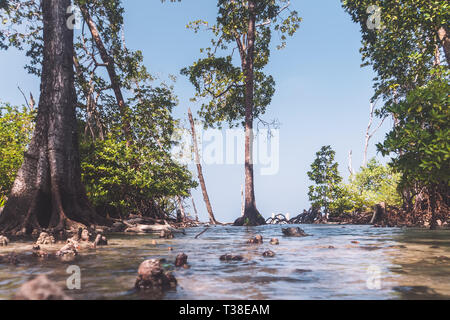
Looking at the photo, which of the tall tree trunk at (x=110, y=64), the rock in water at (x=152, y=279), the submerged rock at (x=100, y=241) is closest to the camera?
the rock in water at (x=152, y=279)

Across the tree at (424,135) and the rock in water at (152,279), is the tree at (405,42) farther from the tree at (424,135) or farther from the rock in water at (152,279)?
the rock in water at (152,279)

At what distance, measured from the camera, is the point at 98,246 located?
23.7 feet

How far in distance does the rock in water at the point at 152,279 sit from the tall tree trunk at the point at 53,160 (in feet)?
23.3

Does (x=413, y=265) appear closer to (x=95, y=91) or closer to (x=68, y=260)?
(x=68, y=260)

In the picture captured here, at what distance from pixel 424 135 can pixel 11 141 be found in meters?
14.9

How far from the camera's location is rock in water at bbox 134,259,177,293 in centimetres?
329

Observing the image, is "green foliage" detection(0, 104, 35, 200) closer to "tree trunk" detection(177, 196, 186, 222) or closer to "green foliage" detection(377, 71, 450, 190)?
"tree trunk" detection(177, 196, 186, 222)

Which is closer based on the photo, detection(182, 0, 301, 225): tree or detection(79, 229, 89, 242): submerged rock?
detection(79, 229, 89, 242): submerged rock

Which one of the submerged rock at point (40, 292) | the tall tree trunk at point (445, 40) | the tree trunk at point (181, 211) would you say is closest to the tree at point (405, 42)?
the tall tree trunk at point (445, 40)

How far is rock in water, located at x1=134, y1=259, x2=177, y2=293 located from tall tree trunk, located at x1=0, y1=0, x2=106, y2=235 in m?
7.09

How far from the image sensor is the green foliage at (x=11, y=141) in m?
12.9

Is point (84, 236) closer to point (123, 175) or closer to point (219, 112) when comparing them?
point (123, 175)

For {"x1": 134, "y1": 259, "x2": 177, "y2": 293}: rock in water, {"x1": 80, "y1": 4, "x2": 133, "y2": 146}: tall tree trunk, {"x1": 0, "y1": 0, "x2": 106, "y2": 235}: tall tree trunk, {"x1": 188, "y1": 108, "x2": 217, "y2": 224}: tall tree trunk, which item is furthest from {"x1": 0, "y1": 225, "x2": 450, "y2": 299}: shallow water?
{"x1": 188, "y1": 108, "x2": 217, "y2": 224}: tall tree trunk
